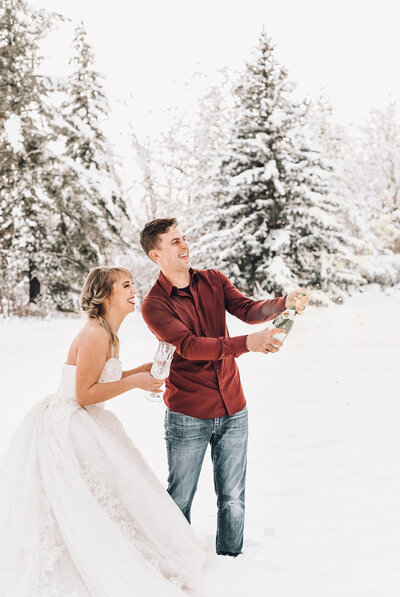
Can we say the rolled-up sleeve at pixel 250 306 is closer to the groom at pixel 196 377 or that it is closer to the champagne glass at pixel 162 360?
the groom at pixel 196 377

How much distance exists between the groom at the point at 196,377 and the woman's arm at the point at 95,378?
277mm

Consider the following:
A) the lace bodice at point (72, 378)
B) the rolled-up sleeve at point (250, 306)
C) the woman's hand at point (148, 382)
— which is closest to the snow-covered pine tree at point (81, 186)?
the rolled-up sleeve at point (250, 306)

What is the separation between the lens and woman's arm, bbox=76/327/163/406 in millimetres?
3230

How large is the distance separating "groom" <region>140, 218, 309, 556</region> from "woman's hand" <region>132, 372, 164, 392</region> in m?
0.23

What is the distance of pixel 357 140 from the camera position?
36.4m

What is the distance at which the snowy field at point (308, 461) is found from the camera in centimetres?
376

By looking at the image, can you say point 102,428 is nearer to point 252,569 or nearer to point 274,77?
point 252,569

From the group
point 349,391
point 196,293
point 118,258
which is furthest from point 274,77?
point 196,293

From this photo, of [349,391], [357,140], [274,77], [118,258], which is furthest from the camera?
[357,140]

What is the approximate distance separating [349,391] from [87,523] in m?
7.08

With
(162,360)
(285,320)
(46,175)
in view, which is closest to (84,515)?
(162,360)

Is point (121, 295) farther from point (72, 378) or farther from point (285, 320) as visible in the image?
point (285, 320)

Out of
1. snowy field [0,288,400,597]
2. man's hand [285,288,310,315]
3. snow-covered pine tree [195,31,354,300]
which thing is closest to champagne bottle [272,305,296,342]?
man's hand [285,288,310,315]

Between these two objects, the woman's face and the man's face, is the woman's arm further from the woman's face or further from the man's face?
the man's face
